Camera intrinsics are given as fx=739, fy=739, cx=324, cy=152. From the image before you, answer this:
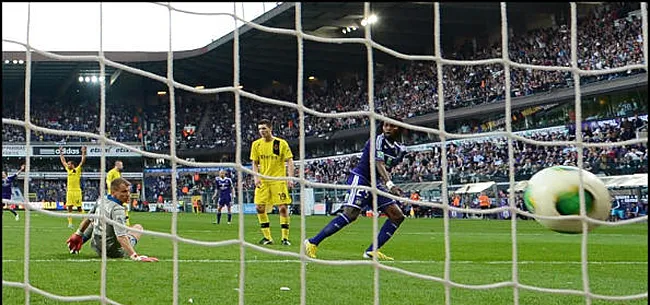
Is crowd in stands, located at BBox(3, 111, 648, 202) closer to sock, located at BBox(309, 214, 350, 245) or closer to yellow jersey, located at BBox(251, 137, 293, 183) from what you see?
yellow jersey, located at BBox(251, 137, 293, 183)

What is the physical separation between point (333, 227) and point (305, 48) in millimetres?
25177

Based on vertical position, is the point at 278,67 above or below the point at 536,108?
above

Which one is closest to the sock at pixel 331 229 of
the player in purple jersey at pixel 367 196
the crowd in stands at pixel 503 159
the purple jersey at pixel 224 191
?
the player in purple jersey at pixel 367 196

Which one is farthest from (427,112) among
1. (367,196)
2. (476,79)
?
(367,196)

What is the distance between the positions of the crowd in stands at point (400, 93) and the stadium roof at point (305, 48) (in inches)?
41.6

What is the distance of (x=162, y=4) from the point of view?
345 cm

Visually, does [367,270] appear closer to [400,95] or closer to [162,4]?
[162,4]

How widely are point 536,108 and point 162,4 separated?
23211 millimetres

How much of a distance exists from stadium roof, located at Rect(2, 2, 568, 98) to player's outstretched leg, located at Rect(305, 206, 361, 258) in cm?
1735

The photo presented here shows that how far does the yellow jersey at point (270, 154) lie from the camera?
8953 millimetres

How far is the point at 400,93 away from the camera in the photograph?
31.7 metres

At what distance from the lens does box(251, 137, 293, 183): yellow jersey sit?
895cm

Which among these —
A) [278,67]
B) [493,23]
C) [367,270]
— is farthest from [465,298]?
[278,67]

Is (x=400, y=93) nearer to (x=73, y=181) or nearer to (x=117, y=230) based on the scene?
(x=73, y=181)
